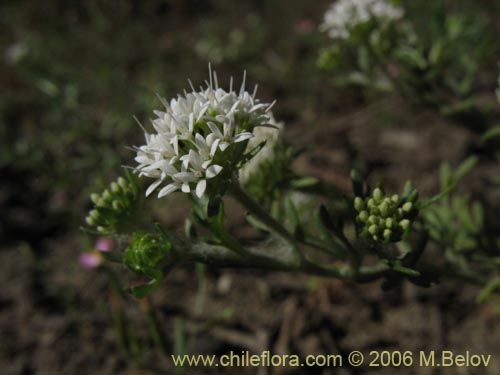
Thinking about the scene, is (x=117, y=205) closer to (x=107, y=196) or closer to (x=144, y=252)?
(x=107, y=196)

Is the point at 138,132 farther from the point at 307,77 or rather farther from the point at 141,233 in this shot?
the point at 141,233

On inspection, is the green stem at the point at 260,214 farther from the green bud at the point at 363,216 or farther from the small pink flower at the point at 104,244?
the small pink flower at the point at 104,244

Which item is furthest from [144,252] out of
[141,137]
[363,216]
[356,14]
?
[141,137]

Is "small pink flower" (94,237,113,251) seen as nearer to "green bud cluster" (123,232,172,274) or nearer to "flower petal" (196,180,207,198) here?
"green bud cluster" (123,232,172,274)

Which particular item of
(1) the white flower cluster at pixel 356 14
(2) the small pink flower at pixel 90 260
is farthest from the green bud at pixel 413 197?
(2) the small pink flower at pixel 90 260

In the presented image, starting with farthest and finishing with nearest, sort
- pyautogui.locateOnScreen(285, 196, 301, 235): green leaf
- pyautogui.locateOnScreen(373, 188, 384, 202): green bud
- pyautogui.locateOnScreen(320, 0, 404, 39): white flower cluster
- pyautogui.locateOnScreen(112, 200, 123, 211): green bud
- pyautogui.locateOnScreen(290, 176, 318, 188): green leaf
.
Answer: pyautogui.locateOnScreen(320, 0, 404, 39): white flower cluster < pyautogui.locateOnScreen(290, 176, 318, 188): green leaf < pyautogui.locateOnScreen(285, 196, 301, 235): green leaf < pyautogui.locateOnScreen(112, 200, 123, 211): green bud < pyautogui.locateOnScreen(373, 188, 384, 202): green bud

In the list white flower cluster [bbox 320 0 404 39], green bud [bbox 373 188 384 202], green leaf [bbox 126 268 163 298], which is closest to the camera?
green leaf [bbox 126 268 163 298]

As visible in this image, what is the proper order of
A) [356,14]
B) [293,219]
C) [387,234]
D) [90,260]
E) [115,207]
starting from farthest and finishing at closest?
[90,260] < [356,14] < [293,219] < [115,207] < [387,234]

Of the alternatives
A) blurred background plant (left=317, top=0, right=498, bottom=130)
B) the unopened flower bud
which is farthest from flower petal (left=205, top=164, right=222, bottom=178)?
blurred background plant (left=317, top=0, right=498, bottom=130)
